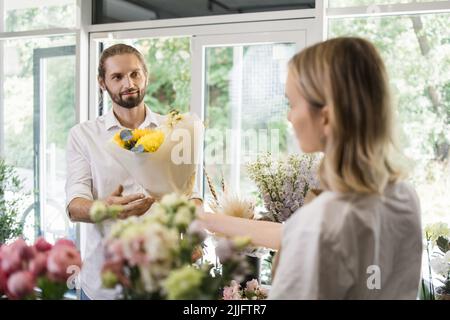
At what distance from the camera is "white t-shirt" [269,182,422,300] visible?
886 millimetres

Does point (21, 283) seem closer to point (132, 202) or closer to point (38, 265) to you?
point (38, 265)

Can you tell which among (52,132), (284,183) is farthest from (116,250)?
(52,132)

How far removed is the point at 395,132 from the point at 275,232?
619mm

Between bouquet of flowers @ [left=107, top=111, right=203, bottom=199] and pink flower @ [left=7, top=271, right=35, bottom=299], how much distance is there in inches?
30.0

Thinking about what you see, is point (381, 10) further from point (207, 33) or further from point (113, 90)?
point (113, 90)

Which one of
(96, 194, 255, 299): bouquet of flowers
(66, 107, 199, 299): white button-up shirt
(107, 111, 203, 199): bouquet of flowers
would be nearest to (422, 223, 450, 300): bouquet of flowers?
(107, 111, 203, 199): bouquet of flowers

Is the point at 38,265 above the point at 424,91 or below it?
below

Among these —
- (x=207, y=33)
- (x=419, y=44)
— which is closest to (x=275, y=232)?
(x=419, y=44)

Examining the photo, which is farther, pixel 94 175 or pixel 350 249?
pixel 94 175

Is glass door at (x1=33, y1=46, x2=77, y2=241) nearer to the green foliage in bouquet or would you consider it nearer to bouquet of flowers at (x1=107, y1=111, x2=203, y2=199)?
the green foliage in bouquet

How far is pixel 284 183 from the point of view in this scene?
6.77ft

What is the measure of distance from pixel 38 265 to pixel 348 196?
0.52 m

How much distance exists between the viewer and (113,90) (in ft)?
7.27

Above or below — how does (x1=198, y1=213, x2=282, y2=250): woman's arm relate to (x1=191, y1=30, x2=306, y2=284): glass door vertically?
below
